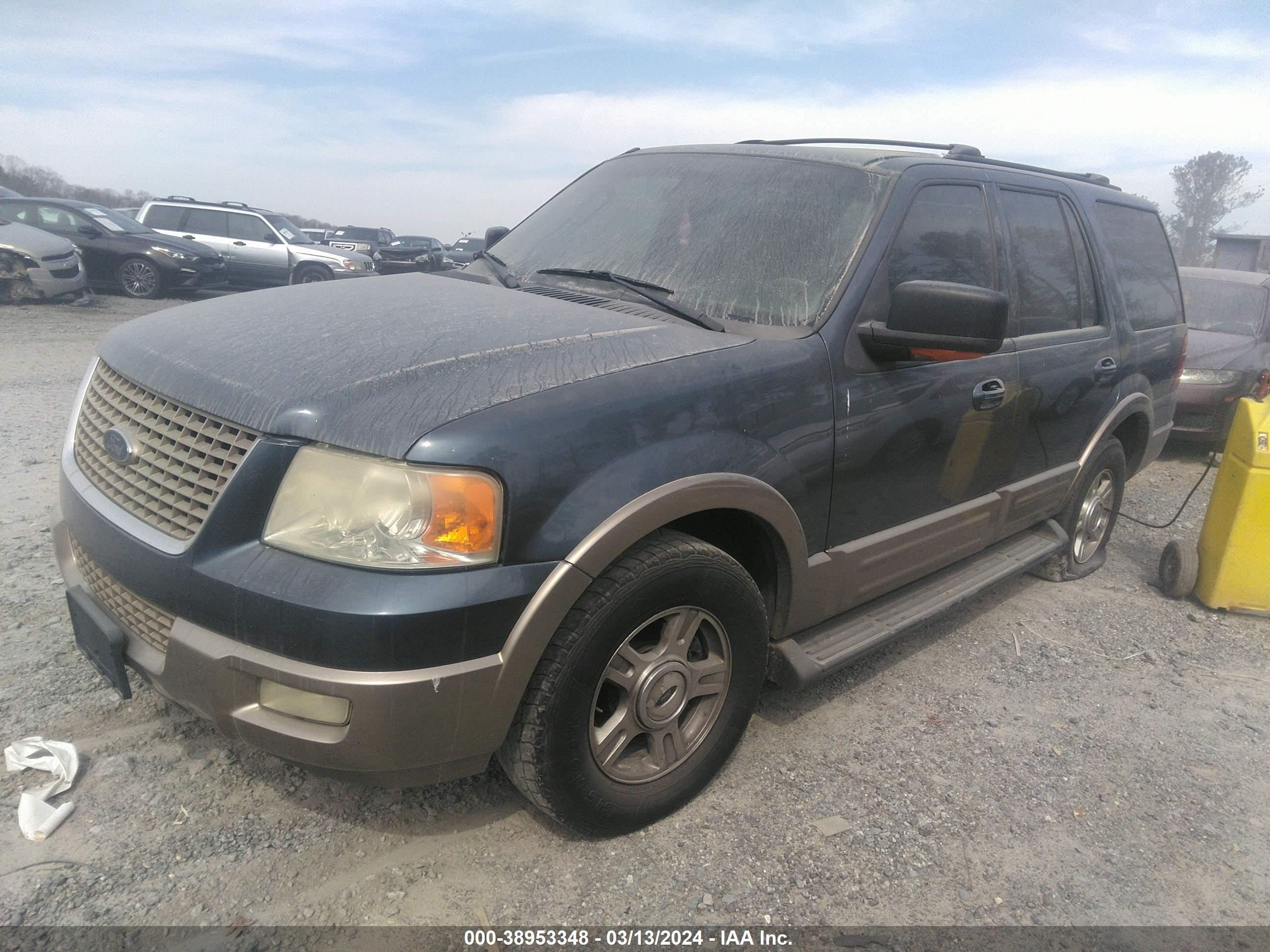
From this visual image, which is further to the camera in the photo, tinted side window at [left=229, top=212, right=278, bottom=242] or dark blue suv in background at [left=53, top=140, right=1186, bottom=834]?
tinted side window at [left=229, top=212, right=278, bottom=242]

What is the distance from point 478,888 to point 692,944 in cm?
54

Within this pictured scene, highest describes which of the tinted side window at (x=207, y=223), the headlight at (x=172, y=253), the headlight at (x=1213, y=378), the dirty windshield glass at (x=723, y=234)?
the dirty windshield glass at (x=723, y=234)

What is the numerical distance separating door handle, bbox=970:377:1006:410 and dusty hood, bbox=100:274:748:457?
111 centimetres

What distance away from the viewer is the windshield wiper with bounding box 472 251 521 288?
3.20 metres

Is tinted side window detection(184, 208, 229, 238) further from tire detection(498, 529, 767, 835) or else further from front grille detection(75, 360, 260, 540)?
tire detection(498, 529, 767, 835)

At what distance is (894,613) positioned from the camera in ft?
10.1

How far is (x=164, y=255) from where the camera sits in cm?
1448

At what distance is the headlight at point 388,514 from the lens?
1845mm

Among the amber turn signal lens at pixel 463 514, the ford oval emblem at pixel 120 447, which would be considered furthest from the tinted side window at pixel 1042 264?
the ford oval emblem at pixel 120 447

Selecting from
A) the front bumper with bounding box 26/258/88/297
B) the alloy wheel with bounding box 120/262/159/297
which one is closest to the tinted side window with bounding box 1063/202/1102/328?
the front bumper with bounding box 26/258/88/297

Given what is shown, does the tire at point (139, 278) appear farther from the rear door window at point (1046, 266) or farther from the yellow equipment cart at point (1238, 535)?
the yellow equipment cart at point (1238, 535)

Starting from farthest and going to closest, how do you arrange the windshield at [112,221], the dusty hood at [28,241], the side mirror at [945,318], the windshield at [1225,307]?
the windshield at [112,221]
the dusty hood at [28,241]
the windshield at [1225,307]
the side mirror at [945,318]

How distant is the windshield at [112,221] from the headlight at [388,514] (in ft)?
49.8

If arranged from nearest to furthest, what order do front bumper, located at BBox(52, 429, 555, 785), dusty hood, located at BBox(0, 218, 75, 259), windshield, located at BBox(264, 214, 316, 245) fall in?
front bumper, located at BBox(52, 429, 555, 785), dusty hood, located at BBox(0, 218, 75, 259), windshield, located at BBox(264, 214, 316, 245)
